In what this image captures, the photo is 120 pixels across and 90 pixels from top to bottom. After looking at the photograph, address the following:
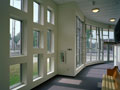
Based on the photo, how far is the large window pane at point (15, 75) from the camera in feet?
10.1

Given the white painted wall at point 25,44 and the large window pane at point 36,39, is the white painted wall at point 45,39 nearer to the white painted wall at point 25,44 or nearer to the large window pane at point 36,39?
the white painted wall at point 25,44

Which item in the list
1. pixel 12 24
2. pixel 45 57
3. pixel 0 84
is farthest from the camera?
pixel 45 57

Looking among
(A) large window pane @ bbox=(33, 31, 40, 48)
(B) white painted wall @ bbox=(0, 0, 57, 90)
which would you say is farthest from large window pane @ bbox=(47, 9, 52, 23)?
(A) large window pane @ bbox=(33, 31, 40, 48)

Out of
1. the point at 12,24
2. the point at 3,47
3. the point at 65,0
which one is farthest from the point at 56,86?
the point at 65,0

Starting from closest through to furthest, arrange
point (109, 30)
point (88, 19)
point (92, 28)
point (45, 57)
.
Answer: point (45, 57), point (88, 19), point (92, 28), point (109, 30)

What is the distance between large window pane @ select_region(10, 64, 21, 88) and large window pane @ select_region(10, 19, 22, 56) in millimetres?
406

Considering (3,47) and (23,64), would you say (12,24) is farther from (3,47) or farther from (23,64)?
(23,64)

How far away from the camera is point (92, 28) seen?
8.91m

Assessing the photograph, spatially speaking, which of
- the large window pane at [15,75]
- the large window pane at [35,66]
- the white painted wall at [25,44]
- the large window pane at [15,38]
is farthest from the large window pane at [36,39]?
the large window pane at [15,75]

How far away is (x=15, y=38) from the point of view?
325cm

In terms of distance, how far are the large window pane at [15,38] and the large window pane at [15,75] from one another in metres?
0.41

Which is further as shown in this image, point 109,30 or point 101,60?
point 109,30

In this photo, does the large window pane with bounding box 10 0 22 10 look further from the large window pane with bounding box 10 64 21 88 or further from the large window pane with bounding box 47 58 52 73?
the large window pane with bounding box 47 58 52 73

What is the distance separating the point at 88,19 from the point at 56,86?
6.04m
